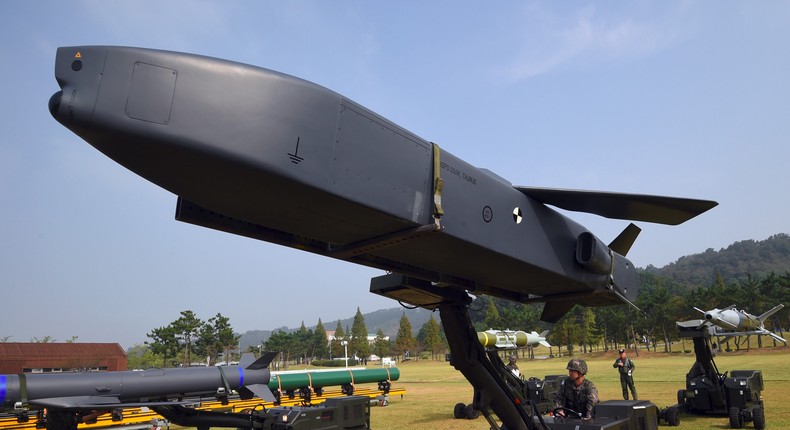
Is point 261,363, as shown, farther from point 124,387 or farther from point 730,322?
point 730,322

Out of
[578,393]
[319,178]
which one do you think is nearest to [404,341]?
[578,393]

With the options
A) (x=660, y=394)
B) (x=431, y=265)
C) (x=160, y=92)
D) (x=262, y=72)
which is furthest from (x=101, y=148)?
(x=660, y=394)

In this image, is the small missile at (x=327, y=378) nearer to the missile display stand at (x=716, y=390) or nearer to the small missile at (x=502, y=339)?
the small missile at (x=502, y=339)

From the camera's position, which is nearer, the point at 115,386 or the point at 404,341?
the point at 115,386

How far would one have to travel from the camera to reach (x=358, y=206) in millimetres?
4273

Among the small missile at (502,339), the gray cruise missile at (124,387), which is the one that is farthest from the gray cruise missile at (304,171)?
the small missile at (502,339)

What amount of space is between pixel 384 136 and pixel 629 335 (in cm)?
6954

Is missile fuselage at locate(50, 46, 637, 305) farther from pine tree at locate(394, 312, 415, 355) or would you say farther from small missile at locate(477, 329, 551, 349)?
pine tree at locate(394, 312, 415, 355)

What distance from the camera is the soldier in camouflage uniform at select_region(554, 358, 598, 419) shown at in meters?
6.43

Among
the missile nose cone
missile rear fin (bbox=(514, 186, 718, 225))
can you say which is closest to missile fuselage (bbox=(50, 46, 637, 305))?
the missile nose cone

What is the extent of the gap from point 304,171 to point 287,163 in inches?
5.6

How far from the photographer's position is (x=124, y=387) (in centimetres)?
1218

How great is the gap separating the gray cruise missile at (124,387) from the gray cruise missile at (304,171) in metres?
9.10

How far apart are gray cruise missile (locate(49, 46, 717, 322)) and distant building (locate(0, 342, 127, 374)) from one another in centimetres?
3876
